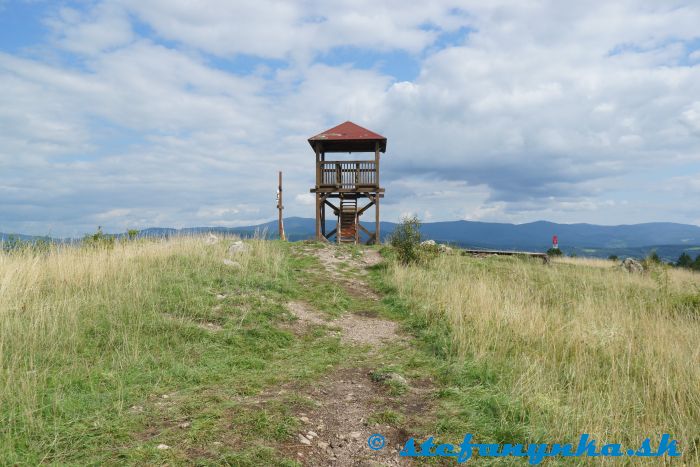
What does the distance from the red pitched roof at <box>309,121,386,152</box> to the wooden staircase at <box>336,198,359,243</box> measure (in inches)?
118

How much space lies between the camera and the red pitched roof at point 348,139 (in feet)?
70.6

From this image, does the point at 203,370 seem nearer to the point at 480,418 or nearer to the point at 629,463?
the point at 480,418

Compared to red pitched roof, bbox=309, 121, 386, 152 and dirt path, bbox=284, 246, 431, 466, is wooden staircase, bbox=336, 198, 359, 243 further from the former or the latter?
dirt path, bbox=284, 246, 431, 466

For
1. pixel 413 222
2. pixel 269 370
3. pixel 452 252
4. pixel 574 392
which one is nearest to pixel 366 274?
pixel 413 222

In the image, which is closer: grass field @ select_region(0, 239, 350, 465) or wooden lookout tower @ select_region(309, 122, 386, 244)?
grass field @ select_region(0, 239, 350, 465)

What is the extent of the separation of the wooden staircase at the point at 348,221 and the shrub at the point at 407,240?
7.50 metres

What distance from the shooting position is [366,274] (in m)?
13.9

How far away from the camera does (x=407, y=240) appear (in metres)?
15.1

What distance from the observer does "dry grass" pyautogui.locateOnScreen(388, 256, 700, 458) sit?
3980 mm

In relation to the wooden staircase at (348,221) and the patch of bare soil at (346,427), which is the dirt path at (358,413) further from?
the wooden staircase at (348,221)

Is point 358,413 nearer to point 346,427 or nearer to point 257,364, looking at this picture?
point 346,427

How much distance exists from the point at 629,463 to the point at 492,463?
3.76ft

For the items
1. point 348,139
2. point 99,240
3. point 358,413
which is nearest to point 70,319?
point 358,413

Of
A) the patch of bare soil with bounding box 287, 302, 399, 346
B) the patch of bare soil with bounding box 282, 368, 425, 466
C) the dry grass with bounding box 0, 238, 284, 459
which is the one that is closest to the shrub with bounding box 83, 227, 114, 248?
the dry grass with bounding box 0, 238, 284, 459
